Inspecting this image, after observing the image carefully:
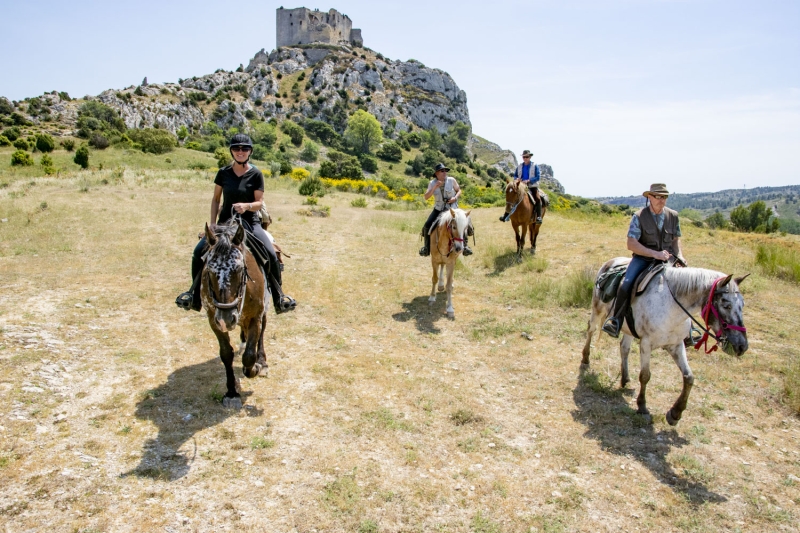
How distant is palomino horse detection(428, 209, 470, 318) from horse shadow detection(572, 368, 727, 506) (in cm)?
358

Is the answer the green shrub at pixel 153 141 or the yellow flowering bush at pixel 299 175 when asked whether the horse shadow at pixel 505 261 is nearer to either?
the yellow flowering bush at pixel 299 175

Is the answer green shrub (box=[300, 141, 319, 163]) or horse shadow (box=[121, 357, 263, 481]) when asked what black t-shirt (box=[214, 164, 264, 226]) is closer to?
horse shadow (box=[121, 357, 263, 481])

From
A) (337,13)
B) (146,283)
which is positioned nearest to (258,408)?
(146,283)

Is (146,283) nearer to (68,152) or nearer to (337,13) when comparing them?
(68,152)

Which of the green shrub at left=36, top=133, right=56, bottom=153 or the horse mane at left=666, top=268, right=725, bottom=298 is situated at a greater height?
the green shrub at left=36, top=133, right=56, bottom=153

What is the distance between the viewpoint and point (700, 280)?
4.78 m

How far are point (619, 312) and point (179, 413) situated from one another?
5.58 meters

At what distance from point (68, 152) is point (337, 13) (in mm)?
114518

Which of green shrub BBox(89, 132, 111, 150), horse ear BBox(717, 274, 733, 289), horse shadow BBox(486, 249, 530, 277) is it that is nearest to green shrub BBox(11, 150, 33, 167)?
green shrub BBox(89, 132, 111, 150)

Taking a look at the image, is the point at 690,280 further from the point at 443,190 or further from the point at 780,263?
the point at 780,263

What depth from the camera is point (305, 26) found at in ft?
412

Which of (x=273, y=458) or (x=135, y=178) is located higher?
(x=135, y=178)

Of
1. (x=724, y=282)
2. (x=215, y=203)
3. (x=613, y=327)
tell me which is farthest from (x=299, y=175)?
(x=724, y=282)

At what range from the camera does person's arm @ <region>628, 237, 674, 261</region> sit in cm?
517
